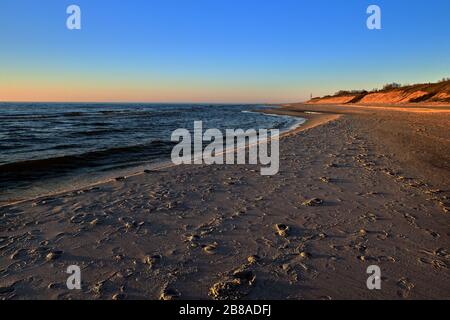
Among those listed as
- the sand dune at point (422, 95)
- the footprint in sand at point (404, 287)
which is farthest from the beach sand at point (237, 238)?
the sand dune at point (422, 95)

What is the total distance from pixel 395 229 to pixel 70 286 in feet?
16.0

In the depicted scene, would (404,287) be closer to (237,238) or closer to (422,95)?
(237,238)

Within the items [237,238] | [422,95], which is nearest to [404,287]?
[237,238]

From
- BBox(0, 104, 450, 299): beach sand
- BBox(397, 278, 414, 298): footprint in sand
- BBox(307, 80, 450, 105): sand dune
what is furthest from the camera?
BBox(307, 80, 450, 105): sand dune

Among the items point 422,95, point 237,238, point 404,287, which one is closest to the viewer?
point 404,287

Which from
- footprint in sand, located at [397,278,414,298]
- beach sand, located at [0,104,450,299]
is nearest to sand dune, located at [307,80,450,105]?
beach sand, located at [0,104,450,299]

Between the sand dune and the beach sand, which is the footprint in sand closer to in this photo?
the beach sand

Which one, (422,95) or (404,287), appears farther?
(422,95)

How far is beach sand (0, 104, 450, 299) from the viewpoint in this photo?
3.53m

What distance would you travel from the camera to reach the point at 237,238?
476 centimetres

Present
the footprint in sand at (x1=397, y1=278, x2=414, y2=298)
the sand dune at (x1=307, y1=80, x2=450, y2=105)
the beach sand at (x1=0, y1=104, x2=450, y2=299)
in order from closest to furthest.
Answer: the footprint in sand at (x1=397, y1=278, x2=414, y2=298) → the beach sand at (x1=0, y1=104, x2=450, y2=299) → the sand dune at (x1=307, y1=80, x2=450, y2=105)

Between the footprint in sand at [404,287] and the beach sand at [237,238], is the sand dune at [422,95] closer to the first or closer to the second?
the beach sand at [237,238]
